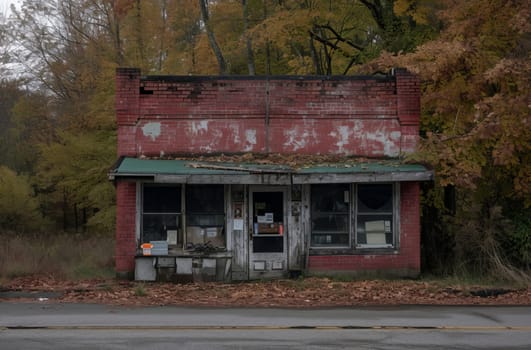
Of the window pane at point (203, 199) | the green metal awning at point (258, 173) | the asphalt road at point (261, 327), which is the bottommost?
the asphalt road at point (261, 327)

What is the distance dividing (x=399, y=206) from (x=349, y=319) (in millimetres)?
6077

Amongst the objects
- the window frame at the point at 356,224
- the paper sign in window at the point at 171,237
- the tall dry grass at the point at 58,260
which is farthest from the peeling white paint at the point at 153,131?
the window frame at the point at 356,224

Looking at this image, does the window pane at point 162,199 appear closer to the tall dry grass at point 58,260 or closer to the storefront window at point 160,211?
the storefront window at point 160,211

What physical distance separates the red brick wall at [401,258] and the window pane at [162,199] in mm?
3531

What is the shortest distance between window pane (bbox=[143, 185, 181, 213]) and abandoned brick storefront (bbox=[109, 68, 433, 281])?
2cm

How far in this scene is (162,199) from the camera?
16.4 meters

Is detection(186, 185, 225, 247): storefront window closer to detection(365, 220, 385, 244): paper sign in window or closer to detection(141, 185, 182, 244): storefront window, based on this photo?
detection(141, 185, 182, 244): storefront window

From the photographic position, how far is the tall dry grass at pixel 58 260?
16.9m

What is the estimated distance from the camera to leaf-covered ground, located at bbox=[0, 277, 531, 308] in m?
13.6

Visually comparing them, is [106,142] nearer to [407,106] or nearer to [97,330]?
[407,106]

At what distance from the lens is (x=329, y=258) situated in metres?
16.5

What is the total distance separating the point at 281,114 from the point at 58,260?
727cm

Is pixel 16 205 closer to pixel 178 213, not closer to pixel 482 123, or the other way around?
pixel 178 213

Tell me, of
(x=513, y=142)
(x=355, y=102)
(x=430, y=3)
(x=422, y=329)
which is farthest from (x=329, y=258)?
(x=430, y=3)
